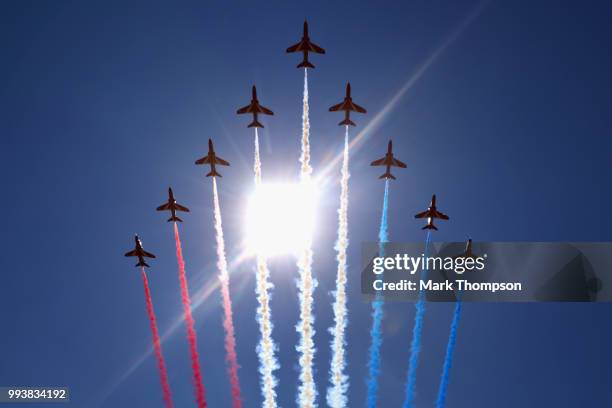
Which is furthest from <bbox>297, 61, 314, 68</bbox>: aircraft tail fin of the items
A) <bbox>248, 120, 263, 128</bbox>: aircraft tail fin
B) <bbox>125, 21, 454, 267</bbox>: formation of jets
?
<bbox>248, 120, 263, 128</bbox>: aircraft tail fin

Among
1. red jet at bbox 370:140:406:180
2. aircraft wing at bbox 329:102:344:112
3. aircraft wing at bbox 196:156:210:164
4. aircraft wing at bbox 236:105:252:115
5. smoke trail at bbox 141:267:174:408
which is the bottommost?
smoke trail at bbox 141:267:174:408

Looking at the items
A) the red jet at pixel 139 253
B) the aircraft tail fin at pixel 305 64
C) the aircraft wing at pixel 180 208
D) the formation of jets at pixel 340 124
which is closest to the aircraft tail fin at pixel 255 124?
the formation of jets at pixel 340 124

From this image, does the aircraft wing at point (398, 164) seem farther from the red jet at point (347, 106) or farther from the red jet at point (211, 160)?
the red jet at point (211, 160)

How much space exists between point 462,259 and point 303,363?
66.6 feet

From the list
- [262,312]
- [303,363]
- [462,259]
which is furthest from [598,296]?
[262,312]

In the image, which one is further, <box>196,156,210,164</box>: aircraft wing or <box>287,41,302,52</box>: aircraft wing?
<box>196,156,210,164</box>: aircraft wing

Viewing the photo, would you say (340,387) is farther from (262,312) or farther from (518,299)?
(518,299)

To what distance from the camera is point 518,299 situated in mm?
50500

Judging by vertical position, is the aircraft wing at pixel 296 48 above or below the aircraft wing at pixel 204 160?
above

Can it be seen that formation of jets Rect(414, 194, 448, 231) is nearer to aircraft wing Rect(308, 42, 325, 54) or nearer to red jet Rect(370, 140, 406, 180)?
red jet Rect(370, 140, 406, 180)

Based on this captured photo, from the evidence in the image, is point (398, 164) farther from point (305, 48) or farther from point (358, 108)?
point (305, 48)

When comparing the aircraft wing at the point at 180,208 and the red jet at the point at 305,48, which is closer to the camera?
the red jet at the point at 305,48

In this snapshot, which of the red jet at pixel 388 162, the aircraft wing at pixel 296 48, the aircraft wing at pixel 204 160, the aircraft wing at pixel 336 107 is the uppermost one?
the aircraft wing at pixel 296 48

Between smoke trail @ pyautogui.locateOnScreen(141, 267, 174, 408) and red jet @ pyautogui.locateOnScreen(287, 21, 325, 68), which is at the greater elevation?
red jet @ pyautogui.locateOnScreen(287, 21, 325, 68)
